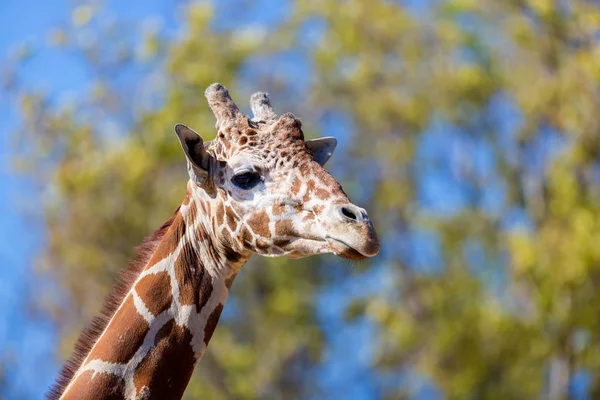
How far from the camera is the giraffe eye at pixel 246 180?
835 cm

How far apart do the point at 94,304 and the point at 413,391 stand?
11.4 meters

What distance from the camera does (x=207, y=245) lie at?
859 cm

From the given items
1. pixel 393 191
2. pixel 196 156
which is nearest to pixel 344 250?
pixel 196 156

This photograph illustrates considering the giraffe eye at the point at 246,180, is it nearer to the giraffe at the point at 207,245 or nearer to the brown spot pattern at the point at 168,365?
the giraffe at the point at 207,245

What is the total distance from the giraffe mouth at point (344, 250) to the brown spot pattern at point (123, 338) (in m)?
1.52

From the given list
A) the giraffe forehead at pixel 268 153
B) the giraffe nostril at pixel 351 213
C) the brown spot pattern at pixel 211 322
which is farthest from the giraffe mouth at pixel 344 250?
the brown spot pattern at pixel 211 322

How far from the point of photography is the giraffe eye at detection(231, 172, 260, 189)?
27.4 feet

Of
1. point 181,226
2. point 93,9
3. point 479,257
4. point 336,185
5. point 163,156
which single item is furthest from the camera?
point 479,257

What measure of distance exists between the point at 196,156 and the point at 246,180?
1.44 ft

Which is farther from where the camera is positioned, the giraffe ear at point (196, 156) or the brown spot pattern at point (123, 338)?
the giraffe ear at point (196, 156)

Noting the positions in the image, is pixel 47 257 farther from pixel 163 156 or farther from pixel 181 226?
pixel 181 226

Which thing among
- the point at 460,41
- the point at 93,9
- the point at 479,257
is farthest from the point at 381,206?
the point at 93,9

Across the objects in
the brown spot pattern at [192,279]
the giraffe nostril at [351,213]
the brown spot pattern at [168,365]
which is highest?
the giraffe nostril at [351,213]

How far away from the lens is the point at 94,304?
33188 millimetres
